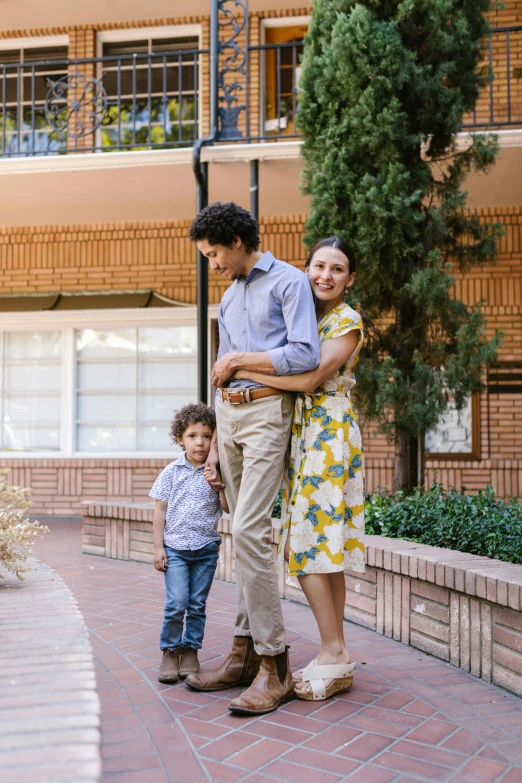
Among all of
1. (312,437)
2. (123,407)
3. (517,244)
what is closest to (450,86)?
(517,244)

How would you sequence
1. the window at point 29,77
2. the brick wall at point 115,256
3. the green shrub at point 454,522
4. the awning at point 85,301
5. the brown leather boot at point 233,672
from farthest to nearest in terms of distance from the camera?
1. the window at point 29,77
2. the awning at point 85,301
3. the brick wall at point 115,256
4. the green shrub at point 454,522
5. the brown leather boot at point 233,672

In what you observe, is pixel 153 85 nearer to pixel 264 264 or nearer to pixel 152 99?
pixel 152 99

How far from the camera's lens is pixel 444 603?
3.59 metres

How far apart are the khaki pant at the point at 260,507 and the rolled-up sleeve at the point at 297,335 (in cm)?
16

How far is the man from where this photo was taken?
2914 mm

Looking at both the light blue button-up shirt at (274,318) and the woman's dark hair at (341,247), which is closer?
the light blue button-up shirt at (274,318)

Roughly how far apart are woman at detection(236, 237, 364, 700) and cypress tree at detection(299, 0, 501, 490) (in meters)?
2.53

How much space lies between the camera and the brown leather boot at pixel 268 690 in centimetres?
284

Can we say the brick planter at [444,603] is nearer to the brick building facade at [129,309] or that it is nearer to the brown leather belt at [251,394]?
the brown leather belt at [251,394]

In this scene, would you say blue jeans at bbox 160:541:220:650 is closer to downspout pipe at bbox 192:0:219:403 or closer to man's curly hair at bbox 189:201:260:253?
man's curly hair at bbox 189:201:260:253

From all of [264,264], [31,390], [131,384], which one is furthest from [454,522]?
[31,390]

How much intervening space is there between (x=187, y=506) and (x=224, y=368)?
0.79 meters

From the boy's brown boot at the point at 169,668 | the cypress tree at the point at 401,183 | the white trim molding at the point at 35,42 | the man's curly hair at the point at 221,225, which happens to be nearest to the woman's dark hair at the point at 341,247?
the man's curly hair at the point at 221,225

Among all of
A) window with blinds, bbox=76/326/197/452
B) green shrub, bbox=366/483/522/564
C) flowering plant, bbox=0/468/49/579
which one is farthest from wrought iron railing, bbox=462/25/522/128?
flowering plant, bbox=0/468/49/579
